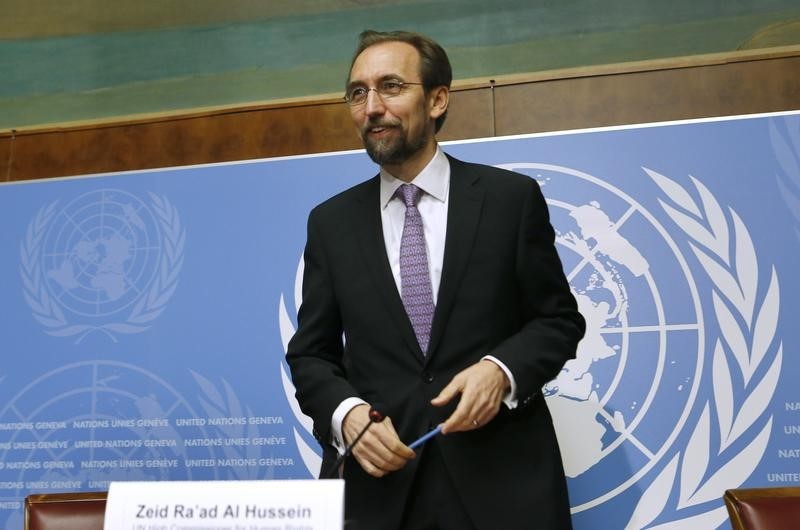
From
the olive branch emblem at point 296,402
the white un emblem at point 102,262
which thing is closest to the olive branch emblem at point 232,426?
the olive branch emblem at point 296,402

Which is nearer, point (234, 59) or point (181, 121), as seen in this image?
point (181, 121)

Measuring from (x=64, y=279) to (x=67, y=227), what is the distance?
229 mm

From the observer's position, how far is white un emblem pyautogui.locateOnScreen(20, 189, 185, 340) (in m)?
3.52

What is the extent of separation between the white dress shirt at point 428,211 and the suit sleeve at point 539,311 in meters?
0.19

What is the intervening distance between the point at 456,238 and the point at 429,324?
8.1 inches

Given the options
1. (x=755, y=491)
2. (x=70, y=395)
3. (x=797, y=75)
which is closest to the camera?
(x=755, y=491)

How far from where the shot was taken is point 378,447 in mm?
1625

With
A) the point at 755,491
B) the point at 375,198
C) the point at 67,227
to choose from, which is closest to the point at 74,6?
the point at 67,227

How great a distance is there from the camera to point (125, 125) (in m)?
3.79

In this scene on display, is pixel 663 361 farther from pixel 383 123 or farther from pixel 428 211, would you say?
pixel 383 123

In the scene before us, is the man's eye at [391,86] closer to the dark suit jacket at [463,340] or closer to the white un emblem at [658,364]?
the dark suit jacket at [463,340]

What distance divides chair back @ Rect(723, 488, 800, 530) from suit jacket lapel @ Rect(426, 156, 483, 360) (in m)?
0.69

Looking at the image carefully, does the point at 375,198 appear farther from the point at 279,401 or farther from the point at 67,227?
the point at 67,227

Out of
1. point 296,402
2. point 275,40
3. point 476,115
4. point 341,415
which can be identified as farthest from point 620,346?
point 275,40
